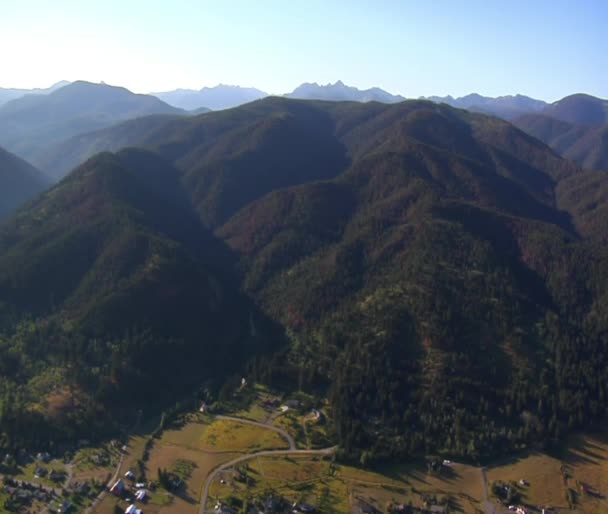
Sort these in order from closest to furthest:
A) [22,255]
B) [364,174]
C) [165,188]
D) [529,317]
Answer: [529,317] → [22,255] → [364,174] → [165,188]

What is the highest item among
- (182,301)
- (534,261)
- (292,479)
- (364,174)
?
(364,174)

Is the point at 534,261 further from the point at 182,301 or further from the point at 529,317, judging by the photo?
the point at 182,301

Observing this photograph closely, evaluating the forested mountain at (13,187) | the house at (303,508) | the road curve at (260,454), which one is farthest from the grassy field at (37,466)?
the forested mountain at (13,187)

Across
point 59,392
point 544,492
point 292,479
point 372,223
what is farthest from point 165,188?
point 544,492

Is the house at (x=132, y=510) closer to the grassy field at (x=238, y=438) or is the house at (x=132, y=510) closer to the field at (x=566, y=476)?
the grassy field at (x=238, y=438)

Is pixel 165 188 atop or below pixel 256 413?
atop

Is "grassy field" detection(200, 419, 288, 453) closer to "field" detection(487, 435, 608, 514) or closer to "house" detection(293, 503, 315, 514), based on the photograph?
"house" detection(293, 503, 315, 514)

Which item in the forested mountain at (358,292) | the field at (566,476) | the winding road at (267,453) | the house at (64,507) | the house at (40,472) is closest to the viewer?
the house at (64,507)
